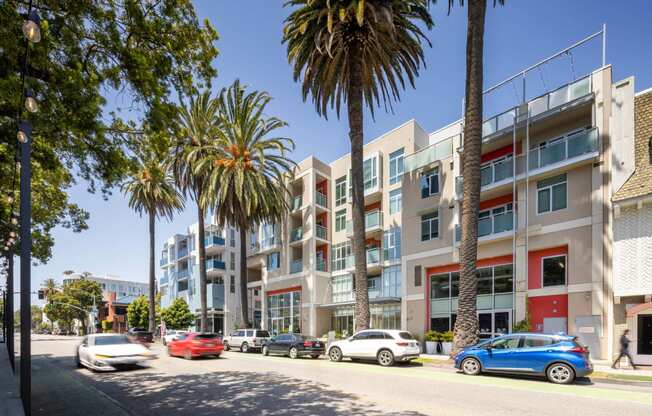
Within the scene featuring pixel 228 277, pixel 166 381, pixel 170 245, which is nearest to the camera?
pixel 166 381

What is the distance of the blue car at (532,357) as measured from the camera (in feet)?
40.6

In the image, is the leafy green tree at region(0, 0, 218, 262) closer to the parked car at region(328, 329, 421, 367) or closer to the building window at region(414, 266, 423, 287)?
the parked car at region(328, 329, 421, 367)

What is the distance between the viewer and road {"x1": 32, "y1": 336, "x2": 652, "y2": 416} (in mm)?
8719

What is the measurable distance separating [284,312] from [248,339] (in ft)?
33.5

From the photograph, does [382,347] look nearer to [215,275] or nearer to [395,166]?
[395,166]

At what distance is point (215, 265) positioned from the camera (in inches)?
1812

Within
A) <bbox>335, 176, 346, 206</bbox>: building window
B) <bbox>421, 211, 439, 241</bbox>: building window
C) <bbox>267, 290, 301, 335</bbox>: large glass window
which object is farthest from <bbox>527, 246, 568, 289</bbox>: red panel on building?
<bbox>267, 290, 301, 335</bbox>: large glass window

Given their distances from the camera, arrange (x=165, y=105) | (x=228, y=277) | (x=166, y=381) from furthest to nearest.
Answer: (x=228, y=277) → (x=166, y=381) → (x=165, y=105)

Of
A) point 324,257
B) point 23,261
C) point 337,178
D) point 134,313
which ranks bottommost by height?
point 134,313

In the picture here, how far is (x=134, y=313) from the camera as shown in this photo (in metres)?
54.7

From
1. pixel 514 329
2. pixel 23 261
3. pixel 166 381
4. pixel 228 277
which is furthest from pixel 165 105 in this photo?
pixel 228 277

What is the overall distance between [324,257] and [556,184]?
67.2ft

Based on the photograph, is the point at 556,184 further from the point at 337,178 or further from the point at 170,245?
the point at 170,245

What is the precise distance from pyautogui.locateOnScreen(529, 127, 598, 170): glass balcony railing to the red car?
1881cm
